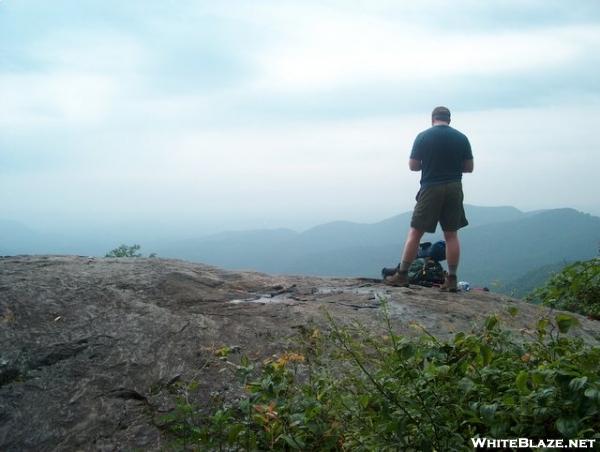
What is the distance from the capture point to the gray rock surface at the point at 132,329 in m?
3.49

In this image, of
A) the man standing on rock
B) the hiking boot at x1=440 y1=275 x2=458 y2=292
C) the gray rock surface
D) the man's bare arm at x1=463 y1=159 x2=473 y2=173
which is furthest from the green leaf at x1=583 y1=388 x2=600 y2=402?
the man's bare arm at x1=463 y1=159 x2=473 y2=173

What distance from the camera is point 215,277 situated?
7.16 metres

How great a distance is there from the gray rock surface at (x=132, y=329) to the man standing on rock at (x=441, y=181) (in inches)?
26.8

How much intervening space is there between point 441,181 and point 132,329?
453 centimetres

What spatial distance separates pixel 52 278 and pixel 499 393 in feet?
15.6

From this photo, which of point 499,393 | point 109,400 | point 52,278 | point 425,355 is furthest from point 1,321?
point 499,393

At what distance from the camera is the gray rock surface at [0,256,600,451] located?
3494 mm

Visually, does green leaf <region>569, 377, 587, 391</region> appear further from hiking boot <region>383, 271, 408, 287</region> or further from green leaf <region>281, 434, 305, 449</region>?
hiking boot <region>383, 271, 408, 287</region>

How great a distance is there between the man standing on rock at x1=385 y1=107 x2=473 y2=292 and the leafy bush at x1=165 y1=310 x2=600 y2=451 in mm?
3915

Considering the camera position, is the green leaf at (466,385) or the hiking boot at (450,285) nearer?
the green leaf at (466,385)

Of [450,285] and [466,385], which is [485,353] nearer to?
[466,385]

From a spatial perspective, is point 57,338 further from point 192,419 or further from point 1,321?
point 192,419

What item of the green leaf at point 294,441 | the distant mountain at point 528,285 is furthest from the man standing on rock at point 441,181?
the green leaf at point 294,441

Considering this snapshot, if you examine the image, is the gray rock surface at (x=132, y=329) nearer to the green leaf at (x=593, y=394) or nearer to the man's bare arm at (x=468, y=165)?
the green leaf at (x=593, y=394)
